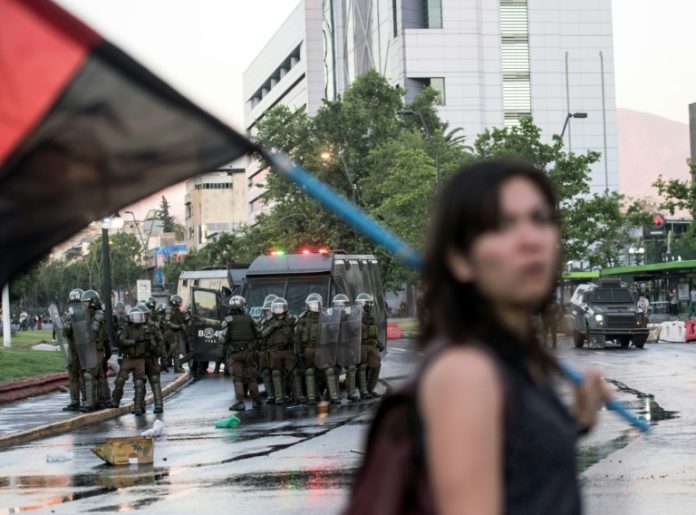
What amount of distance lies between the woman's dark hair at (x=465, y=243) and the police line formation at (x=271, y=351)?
21144 millimetres

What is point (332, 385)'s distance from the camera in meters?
24.3

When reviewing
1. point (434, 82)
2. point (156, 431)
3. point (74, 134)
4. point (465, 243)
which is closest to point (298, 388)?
point (156, 431)

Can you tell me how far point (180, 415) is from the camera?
22.9 m

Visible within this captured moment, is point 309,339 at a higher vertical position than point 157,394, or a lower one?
higher

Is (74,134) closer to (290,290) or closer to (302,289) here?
(302,289)

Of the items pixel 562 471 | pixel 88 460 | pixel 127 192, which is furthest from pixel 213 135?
pixel 88 460

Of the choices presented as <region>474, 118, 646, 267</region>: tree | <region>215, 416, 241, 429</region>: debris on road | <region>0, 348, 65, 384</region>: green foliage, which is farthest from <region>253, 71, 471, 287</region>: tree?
<region>215, 416, 241, 429</region>: debris on road

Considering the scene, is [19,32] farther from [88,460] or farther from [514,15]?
[514,15]

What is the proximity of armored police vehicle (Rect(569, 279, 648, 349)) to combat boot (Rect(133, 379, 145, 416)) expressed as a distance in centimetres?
1975

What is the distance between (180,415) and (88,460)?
6.71m

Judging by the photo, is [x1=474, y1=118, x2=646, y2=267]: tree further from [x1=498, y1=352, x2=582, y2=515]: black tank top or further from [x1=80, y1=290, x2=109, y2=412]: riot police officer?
[x1=498, y1=352, x2=582, y2=515]: black tank top

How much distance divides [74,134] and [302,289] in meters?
25.8

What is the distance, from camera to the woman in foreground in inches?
86.2

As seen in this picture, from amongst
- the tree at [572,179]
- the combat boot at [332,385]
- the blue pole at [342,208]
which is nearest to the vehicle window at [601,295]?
the tree at [572,179]
